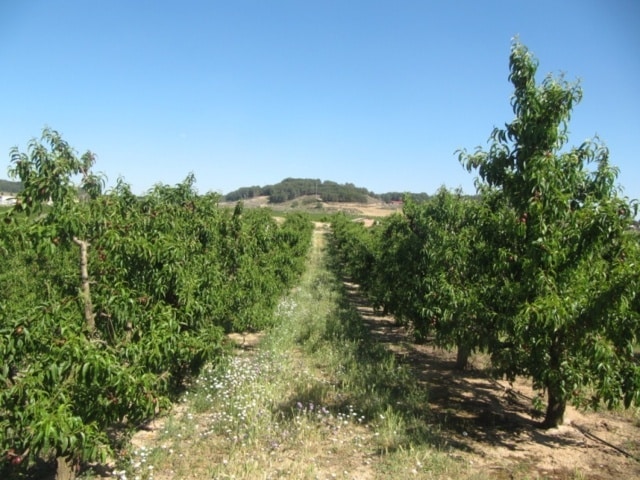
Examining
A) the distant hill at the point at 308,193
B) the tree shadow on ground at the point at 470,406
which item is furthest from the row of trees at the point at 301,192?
the tree shadow on ground at the point at 470,406

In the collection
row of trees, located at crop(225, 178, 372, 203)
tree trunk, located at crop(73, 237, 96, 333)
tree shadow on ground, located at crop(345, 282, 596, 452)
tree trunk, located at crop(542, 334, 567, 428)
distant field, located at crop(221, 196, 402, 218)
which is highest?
row of trees, located at crop(225, 178, 372, 203)

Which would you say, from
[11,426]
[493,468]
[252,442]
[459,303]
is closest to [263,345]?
[252,442]

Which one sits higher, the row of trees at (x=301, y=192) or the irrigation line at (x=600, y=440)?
the row of trees at (x=301, y=192)

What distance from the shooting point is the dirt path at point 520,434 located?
5.70 m

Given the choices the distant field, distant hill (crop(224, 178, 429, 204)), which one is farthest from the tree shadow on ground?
distant hill (crop(224, 178, 429, 204))

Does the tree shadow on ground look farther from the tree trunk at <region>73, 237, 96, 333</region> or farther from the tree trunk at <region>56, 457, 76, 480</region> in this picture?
the tree trunk at <region>73, 237, 96, 333</region>

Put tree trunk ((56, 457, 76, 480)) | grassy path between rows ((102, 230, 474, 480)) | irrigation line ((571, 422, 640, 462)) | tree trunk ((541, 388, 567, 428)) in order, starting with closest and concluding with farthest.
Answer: tree trunk ((56, 457, 76, 480))
grassy path between rows ((102, 230, 474, 480))
irrigation line ((571, 422, 640, 462))
tree trunk ((541, 388, 567, 428))

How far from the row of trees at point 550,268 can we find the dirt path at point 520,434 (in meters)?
0.53

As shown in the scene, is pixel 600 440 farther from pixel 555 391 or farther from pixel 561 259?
pixel 561 259

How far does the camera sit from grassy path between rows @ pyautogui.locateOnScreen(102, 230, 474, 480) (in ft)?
17.8

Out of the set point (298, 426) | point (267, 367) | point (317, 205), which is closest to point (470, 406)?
point (298, 426)

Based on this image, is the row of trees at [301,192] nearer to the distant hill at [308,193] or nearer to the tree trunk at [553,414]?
the distant hill at [308,193]

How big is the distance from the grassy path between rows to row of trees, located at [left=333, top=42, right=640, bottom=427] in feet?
5.48

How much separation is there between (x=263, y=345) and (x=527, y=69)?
26.9 feet
